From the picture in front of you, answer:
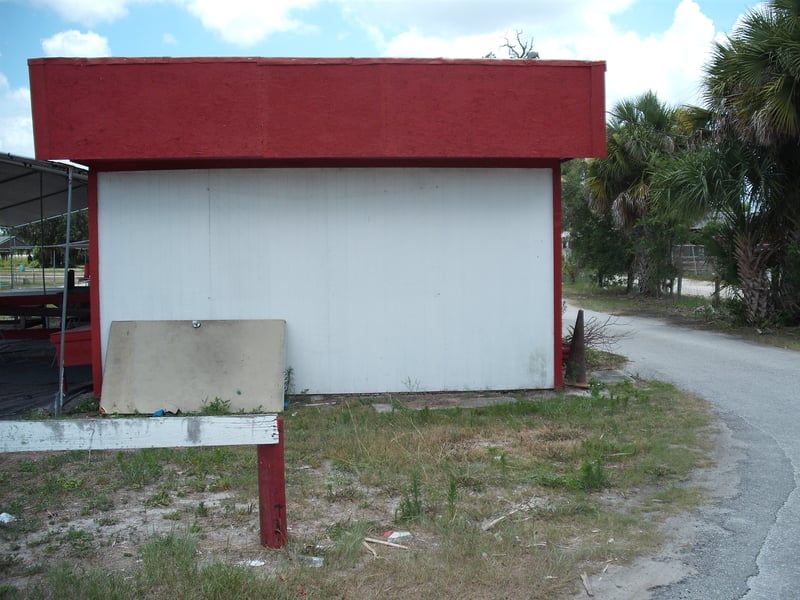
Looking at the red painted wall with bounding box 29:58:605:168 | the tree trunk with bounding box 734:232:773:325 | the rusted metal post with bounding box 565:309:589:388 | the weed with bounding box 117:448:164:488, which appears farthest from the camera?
the tree trunk with bounding box 734:232:773:325

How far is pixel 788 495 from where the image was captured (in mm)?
5941

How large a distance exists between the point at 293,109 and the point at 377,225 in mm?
1833

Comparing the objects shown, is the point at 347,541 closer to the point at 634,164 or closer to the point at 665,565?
the point at 665,565

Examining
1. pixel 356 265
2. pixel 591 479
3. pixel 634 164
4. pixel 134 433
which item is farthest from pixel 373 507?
pixel 634 164

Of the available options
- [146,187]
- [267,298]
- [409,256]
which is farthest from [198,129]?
[409,256]

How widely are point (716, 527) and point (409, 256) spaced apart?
5.60m

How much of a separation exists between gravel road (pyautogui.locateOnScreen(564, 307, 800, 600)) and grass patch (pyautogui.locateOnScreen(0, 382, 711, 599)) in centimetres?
24

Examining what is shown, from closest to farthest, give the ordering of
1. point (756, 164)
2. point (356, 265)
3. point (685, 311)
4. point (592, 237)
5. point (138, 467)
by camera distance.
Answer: point (138, 467) → point (356, 265) → point (756, 164) → point (685, 311) → point (592, 237)

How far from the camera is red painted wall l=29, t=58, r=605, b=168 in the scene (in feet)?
30.2

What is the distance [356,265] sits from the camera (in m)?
10.0

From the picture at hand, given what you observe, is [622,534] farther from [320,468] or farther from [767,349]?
[767,349]

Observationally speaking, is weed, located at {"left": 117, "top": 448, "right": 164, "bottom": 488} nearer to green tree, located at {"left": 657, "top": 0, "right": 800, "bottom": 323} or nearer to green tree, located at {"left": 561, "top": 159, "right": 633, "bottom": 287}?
green tree, located at {"left": 657, "top": 0, "right": 800, "bottom": 323}

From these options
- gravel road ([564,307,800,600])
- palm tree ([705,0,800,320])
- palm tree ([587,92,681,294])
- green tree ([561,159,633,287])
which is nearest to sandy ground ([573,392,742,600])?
gravel road ([564,307,800,600])

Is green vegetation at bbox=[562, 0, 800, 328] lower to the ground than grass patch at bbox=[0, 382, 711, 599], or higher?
higher
